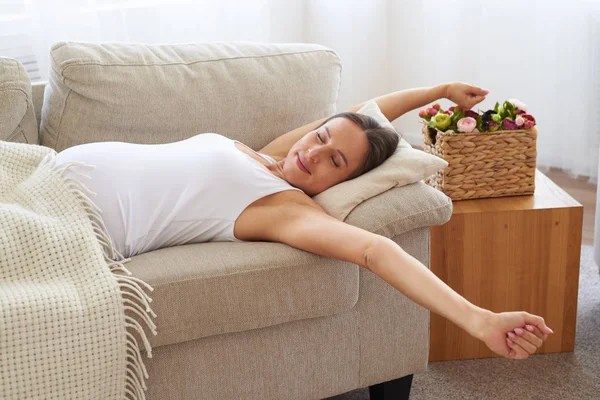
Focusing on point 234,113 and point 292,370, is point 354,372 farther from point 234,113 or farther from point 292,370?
point 234,113

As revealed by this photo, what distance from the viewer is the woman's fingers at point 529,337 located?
4.52 feet

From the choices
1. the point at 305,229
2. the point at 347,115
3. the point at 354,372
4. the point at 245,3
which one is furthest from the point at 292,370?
the point at 245,3

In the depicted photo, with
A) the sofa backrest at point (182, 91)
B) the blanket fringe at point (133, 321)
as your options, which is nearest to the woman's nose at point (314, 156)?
the sofa backrest at point (182, 91)

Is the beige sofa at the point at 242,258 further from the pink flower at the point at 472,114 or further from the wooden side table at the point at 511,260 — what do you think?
the pink flower at the point at 472,114

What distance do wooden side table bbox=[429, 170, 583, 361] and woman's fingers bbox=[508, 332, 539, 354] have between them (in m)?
0.65

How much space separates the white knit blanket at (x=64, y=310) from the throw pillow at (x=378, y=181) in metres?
0.50

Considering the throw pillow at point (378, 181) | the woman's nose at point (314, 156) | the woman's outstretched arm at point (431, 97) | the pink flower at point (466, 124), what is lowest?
the throw pillow at point (378, 181)

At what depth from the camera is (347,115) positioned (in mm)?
1891

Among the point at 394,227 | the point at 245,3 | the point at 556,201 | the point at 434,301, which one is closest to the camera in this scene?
the point at 434,301

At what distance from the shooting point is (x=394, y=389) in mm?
1881

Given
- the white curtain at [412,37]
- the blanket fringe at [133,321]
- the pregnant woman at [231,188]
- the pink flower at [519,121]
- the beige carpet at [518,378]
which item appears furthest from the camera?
the white curtain at [412,37]

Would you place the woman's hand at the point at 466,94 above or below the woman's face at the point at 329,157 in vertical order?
above

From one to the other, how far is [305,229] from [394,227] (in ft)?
0.75

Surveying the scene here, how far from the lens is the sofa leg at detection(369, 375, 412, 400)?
1.87 metres
